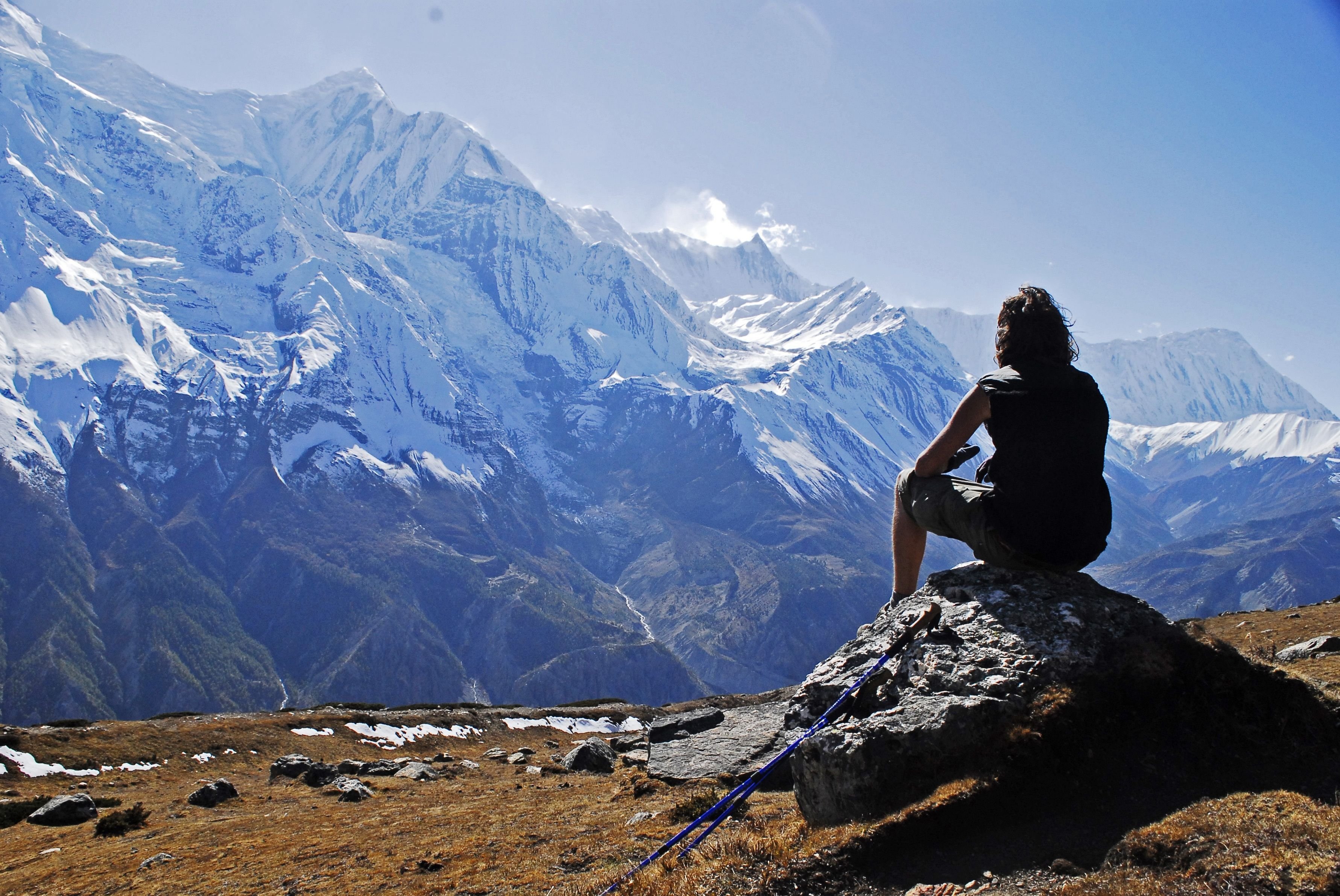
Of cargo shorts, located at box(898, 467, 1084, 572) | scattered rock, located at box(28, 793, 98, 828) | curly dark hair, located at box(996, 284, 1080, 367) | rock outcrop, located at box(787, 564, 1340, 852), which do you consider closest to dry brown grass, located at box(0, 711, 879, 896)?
scattered rock, located at box(28, 793, 98, 828)

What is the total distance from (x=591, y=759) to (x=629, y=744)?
4.17 metres

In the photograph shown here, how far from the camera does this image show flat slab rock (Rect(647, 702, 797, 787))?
51.2 feet

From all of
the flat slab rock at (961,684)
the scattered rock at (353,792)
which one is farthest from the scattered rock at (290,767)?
the flat slab rock at (961,684)

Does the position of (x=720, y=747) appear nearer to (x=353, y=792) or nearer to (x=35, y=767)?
(x=353, y=792)

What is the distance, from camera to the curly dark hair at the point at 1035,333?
915cm

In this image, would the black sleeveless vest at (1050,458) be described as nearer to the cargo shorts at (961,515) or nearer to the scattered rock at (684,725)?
the cargo shorts at (961,515)

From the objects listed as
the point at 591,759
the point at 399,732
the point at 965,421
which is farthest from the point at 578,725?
the point at 965,421

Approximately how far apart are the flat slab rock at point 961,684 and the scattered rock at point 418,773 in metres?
22.4

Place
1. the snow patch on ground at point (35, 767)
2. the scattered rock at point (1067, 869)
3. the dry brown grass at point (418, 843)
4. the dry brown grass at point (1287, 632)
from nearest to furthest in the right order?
the scattered rock at point (1067, 869)
the dry brown grass at point (418, 843)
the dry brown grass at point (1287, 632)
the snow patch on ground at point (35, 767)

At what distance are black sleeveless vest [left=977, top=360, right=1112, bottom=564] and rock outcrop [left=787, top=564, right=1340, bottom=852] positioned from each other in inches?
36.0

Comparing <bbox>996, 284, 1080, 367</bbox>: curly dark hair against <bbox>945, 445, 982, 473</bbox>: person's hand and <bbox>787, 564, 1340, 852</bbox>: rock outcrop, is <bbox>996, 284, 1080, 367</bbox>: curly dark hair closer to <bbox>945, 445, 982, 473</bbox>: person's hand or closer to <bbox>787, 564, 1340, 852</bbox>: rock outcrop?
<bbox>945, 445, 982, 473</bbox>: person's hand

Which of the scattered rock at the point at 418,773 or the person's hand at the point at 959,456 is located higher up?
the person's hand at the point at 959,456

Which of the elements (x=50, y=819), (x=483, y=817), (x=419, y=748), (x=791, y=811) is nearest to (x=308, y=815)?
(x=483, y=817)

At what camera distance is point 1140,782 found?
760cm
